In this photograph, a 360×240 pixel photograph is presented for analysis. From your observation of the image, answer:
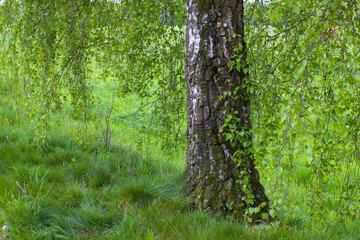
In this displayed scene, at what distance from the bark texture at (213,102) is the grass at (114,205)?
21 cm

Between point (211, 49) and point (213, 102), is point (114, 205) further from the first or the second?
point (211, 49)

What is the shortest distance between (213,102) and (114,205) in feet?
3.99

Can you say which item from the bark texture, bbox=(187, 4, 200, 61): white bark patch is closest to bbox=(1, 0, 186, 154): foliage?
bbox=(187, 4, 200, 61): white bark patch

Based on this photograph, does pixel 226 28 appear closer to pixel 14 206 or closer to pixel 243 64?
pixel 243 64

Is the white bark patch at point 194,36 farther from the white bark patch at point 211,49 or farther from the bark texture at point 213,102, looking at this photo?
the white bark patch at point 211,49

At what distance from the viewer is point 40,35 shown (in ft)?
10.1

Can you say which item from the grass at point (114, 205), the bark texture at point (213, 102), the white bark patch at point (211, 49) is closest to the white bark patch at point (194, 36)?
the bark texture at point (213, 102)

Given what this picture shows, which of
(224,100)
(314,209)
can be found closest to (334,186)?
(314,209)

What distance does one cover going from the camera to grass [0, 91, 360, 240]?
97.2 inches

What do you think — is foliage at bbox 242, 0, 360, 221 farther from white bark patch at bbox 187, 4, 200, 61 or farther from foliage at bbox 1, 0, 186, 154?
foliage at bbox 1, 0, 186, 154

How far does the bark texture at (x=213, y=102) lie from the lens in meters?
2.75

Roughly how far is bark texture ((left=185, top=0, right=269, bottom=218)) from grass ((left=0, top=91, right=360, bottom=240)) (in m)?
0.21

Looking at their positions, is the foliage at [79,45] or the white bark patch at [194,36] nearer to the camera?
the white bark patch at [194,36]

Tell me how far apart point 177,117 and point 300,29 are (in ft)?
5.85
